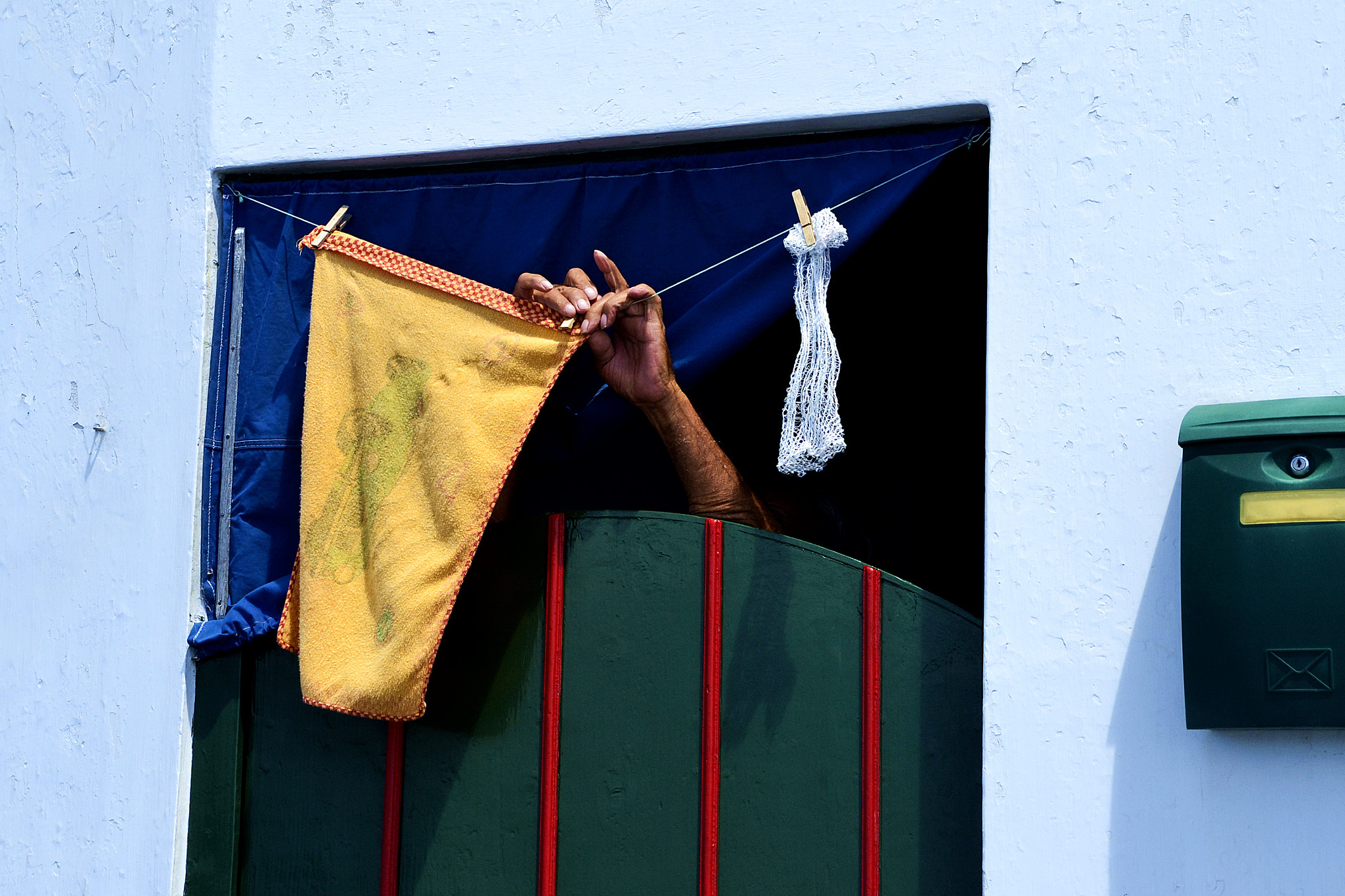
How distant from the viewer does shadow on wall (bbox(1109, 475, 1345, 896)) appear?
234 cm

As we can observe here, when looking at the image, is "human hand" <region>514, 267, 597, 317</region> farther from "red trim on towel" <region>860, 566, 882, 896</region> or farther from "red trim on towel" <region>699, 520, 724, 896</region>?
"red trim on towel" <region>860, 566, 882, 896</region>

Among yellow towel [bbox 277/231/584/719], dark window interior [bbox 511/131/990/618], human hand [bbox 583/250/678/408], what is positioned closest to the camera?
yellow towel [bbox 277/231/584/719]

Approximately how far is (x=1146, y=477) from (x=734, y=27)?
1.31 metres

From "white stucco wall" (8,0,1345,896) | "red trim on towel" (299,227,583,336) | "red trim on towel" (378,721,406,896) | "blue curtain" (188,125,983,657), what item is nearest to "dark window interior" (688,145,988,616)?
"blue curtain" (188,125,983,657)

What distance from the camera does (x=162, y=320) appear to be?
10.6 feet

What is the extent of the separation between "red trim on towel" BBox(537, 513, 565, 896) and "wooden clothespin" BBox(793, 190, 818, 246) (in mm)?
812

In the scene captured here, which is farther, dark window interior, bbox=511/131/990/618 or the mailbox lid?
dark window interior, bbox=511/131/990/618

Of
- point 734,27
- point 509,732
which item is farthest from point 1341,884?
point 734,27

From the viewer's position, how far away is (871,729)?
275 centimetres

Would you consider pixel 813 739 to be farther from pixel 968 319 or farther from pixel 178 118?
pixel 178 118

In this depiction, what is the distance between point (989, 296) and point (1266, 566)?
0.74m

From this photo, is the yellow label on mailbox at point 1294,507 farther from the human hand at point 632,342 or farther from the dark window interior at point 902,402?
the dark window interior at point 902,402

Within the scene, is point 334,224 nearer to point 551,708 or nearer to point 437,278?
point 437,278

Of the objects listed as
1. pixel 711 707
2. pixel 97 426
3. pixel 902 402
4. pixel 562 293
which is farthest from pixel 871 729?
pixel 97 426
